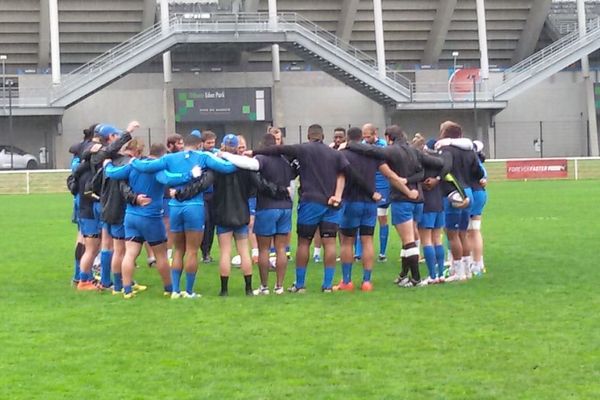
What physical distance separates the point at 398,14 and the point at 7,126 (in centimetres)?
2038

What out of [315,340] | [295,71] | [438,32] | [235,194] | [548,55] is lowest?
[315,340]

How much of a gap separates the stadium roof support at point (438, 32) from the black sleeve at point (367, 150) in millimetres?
44381

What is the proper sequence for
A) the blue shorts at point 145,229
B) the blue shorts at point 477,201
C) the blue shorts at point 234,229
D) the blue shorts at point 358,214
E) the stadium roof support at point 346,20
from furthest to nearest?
the stadium roof support at point 346,20 → the blue shorts at point 477,201 → the blue shorts at point 358,214 → the blue shorts at point 234,229 → the blue shorts at point 145,229

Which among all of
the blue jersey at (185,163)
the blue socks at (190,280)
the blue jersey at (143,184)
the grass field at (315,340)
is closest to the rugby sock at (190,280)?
the blue socks at (190,280)

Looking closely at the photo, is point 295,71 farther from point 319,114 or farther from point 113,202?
point 113,202

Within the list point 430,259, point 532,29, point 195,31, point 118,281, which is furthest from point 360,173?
point 532,29

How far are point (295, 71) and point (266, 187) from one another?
44.8 m

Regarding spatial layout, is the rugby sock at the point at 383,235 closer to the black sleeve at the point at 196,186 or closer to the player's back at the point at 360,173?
the player's back at the point at 360,173

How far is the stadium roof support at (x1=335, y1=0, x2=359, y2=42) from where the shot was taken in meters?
54.3

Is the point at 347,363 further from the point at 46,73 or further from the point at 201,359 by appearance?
the point at 46,73

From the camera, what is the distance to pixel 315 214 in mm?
12195

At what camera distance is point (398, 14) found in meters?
56.4

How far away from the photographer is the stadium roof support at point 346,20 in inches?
2137

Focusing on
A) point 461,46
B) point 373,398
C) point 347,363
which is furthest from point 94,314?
point 461,46
